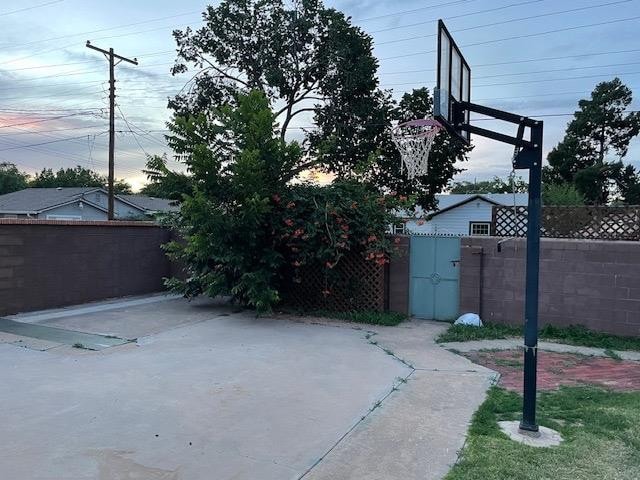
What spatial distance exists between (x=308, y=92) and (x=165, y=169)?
13.0 metres

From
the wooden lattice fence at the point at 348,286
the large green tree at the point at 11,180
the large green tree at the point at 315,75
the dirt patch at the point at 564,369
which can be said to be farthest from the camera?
the large green tree at the point at 11,180

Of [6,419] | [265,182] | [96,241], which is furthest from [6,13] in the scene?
[6,419]

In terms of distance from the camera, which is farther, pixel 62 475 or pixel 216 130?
pixel 216 130

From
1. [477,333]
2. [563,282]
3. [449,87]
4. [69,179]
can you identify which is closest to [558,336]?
[563,282]

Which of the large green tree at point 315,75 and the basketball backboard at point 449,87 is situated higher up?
the large green tree at point 315,75

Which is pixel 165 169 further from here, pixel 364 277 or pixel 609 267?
pixel 609 267

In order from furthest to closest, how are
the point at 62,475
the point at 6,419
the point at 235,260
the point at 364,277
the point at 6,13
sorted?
the point at 6,13 → the point at 364,277 → the point at 235,260 → the point at 6,419 → the point at 62,475

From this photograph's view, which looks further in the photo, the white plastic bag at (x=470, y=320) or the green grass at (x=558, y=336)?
the white plastic bag at (x=470, y=320)

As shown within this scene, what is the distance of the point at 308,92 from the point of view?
21.7 metres

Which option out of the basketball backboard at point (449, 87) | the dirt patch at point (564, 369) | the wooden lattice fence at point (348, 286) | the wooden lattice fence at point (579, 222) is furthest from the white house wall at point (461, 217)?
the basketball backboard at point (449, 87)

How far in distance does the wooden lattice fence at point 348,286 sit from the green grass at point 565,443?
478 cm

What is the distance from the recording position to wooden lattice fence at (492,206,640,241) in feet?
28.9

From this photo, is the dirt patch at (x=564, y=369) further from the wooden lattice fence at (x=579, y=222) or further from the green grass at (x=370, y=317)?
the wooden lattice fence at (x=579, y=222)

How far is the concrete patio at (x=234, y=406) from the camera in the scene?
11.8 ft
